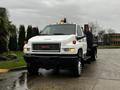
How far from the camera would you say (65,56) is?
10.7 m

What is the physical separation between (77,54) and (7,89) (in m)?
3.45

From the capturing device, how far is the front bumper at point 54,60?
10656mm

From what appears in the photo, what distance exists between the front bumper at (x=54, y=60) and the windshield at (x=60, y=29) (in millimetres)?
1572

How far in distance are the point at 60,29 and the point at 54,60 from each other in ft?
6.95

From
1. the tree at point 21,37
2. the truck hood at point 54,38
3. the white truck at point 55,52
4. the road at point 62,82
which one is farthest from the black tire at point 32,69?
the tree at point 21,37

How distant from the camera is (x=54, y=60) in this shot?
10664 millimetres

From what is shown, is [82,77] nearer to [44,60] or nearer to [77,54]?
[77,54]

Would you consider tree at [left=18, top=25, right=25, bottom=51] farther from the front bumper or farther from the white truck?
the front bumper

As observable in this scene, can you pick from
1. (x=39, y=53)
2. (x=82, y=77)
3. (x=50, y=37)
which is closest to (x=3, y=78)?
(x=39, y=53)

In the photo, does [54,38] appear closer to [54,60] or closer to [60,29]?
[54,60]

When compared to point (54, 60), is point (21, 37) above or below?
above

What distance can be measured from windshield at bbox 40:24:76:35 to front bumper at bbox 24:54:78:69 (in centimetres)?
157

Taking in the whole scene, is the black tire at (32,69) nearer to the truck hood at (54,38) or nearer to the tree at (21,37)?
the truck hood at (54,38)

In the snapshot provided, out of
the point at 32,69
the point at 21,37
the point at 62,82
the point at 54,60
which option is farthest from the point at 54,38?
the point at 21,37
